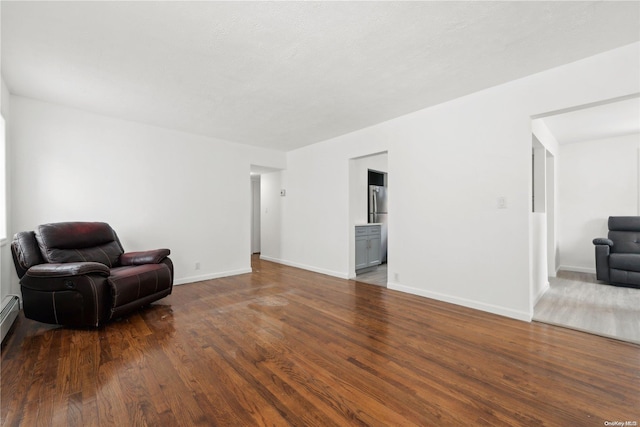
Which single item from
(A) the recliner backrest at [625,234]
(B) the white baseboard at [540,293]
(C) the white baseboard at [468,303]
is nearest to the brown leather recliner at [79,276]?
(C) the white baseboard at [468,303]

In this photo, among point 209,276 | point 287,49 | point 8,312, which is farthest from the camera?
point 209,276

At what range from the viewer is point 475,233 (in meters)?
3.07

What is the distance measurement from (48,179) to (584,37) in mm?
5698

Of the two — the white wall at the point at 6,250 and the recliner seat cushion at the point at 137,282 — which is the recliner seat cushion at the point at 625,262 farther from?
the white wall at the point at 6,250

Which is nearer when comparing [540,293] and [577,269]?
[540,293]

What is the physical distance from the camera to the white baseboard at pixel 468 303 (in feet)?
9.00

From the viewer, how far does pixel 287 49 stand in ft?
7.28

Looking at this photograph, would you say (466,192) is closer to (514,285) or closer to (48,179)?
(514,285)

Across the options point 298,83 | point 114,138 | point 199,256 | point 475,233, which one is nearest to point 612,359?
point 475,233

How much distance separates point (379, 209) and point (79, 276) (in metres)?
5.17

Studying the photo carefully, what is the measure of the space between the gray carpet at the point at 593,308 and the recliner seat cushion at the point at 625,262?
11.8 inches

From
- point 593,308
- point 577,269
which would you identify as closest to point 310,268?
point 593,308

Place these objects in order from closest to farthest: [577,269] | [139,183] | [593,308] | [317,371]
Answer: [317,371]
[593,308]
[139,183]
[577,269]

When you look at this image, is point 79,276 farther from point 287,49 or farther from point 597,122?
point 597,122
